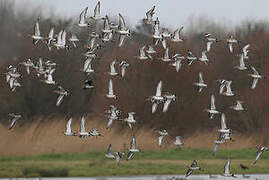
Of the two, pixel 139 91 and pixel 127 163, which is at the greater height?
pixel 139 91

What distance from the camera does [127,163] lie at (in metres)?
32.4

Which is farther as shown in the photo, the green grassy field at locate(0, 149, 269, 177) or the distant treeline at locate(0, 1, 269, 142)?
the distant treeline at locate(0, 1, 269, 142)

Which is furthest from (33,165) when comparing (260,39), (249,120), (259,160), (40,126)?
(260,39)

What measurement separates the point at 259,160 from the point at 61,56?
849cm

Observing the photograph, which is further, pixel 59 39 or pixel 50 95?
pixel 50 95

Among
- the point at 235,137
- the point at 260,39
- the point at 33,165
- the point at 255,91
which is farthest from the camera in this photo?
the point at 260,39

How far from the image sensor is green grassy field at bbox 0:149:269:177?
30.3 m

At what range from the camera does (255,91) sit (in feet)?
131

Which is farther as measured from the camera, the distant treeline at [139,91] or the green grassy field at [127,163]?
the distant treeline at [139,91]

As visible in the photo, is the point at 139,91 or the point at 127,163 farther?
the point at 139,91

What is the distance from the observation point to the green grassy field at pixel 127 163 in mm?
30259

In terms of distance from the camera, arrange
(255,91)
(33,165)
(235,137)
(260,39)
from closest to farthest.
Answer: (33,165), (235,137), (255,91), (260,39)

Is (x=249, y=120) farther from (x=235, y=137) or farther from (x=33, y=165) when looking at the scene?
(x=33, y=165)

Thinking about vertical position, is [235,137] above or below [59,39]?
below
